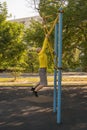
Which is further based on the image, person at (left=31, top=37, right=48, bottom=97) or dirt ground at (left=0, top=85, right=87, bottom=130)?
person at (left=31, top=37, right=48, bottom=97)

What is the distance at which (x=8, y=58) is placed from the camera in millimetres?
24859

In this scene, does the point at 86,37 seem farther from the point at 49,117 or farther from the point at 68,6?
the point at 49,117

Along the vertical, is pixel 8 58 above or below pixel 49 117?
below

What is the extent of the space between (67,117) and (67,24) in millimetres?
10680

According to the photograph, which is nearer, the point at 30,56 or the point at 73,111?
the point at 73,111

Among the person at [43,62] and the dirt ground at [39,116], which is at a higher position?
the person at [43,62]

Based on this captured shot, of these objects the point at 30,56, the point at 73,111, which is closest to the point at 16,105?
the point at 73,111

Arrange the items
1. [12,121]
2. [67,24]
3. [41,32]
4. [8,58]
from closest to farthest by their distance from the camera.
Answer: [12,121]
[67,24]
[41,32]
[8,58]

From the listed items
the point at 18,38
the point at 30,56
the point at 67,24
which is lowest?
the point at 30,56

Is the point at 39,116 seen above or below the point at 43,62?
below

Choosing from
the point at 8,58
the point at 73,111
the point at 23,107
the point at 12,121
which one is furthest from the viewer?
the point at 8,58

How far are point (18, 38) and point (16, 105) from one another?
13476 mm

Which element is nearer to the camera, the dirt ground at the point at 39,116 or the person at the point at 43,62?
the dirt ground at the point at 39,116

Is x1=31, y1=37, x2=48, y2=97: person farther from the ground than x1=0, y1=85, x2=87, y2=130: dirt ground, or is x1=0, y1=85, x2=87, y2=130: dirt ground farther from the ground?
x1=31, y1=37, x2=48, y2=97: person
